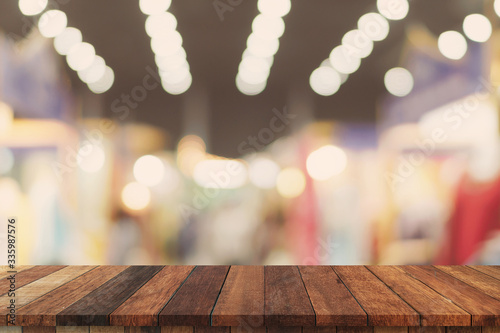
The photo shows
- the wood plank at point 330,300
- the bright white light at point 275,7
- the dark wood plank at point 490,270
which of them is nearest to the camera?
the wood plank at point 330,300

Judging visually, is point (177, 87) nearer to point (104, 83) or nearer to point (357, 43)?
point (104, 83)

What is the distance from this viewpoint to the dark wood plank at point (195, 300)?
1173mm

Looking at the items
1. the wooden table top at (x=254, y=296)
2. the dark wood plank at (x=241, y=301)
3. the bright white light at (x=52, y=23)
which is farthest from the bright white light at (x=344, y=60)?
the bright white light at (x=52, y=23)

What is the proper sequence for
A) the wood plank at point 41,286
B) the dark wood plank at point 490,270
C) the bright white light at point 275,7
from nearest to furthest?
the wood plank at point 41,286 < the dark wood plank at point 490,270 < the bright white light at point 275,7

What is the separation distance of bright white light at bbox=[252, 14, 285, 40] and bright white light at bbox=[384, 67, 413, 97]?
0.55 metres

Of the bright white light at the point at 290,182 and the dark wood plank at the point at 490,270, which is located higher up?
the bright white light at the point at 290,182

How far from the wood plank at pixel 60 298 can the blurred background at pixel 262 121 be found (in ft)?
1.44

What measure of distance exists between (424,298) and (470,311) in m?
0.15

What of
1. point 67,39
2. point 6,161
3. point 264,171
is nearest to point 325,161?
point 264,171

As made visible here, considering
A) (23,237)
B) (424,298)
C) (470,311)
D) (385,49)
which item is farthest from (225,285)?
(385,49)

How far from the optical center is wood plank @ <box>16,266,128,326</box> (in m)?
1.17

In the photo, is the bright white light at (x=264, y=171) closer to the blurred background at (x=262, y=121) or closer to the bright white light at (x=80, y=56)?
the blurred background at (x=262, y=121)

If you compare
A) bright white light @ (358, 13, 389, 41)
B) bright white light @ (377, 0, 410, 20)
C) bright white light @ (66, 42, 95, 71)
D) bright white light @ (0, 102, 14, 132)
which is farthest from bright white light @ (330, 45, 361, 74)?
bright white light @ (0, 102, 14, 132)

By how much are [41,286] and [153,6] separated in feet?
4.35
